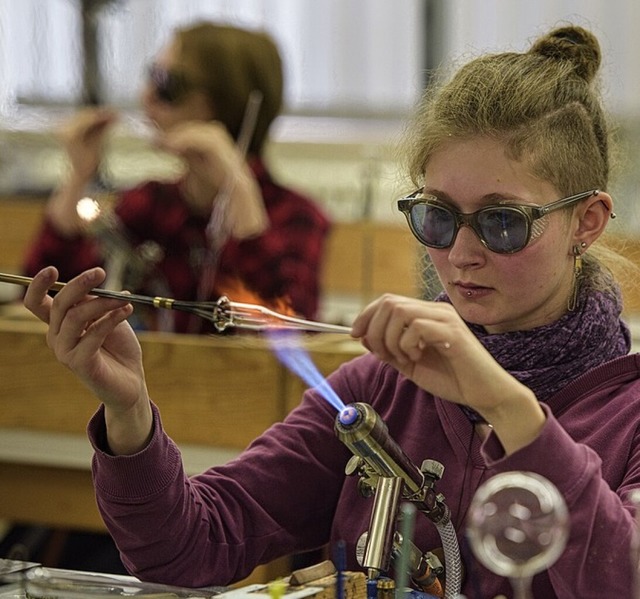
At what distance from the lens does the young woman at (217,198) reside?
2982 mm

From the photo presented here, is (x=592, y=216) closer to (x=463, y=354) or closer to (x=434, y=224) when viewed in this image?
(x=434, y=224)

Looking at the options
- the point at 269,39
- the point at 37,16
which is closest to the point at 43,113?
the point at 37,16

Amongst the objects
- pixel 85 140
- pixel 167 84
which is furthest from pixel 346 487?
pixel 85 140

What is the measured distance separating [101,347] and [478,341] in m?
0.44

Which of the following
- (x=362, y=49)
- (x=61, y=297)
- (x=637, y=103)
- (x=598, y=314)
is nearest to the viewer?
(x=61, y=297)

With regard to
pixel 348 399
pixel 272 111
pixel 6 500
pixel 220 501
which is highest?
pixel 272 111

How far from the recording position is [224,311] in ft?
4.54

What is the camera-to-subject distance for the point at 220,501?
1.53 metres

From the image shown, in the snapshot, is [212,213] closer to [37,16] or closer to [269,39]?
[269,39]

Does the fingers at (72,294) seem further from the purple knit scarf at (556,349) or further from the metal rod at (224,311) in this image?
the purple knit scarf at (556,349)

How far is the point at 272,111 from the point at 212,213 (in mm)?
331

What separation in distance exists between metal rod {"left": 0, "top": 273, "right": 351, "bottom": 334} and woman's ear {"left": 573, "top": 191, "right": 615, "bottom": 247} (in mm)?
312

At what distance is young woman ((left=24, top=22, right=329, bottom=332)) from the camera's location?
298 centimetres

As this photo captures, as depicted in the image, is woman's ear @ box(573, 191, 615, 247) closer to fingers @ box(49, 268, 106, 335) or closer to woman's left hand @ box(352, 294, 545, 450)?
woman's left hand @ box(352, 294, 545, 450)
